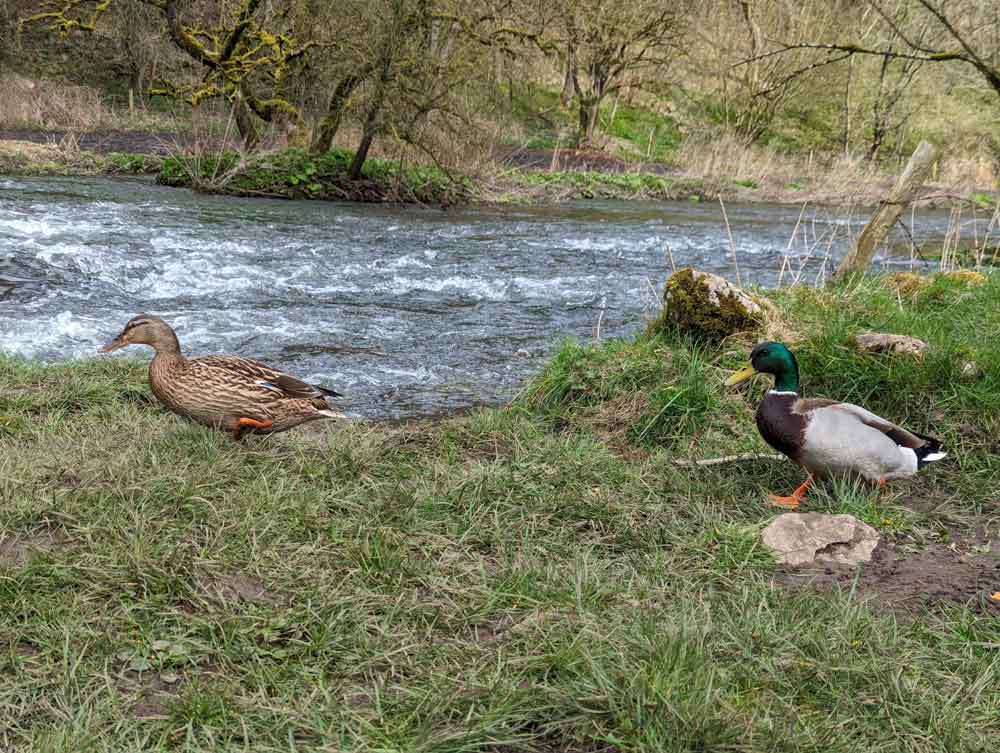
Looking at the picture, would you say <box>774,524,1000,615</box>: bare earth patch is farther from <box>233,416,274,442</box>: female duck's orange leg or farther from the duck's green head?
<box>233,416,274,442</box>: female duck's orange leg

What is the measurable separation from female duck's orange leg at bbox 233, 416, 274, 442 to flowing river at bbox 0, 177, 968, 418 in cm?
137

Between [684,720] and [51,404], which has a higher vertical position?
[684,720]

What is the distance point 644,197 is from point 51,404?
555 inches

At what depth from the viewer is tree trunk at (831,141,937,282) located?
22.6 feet

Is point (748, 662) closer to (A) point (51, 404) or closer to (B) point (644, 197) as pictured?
(A) point (51, 404)

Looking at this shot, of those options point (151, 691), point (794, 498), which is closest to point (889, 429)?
point (794, 498)

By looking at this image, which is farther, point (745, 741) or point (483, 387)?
point (483, 387)

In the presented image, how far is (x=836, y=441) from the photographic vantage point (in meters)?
3.65

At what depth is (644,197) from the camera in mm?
17328

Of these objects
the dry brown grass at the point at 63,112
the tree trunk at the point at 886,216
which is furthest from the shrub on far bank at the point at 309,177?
the tree trunk at the point at 886,216

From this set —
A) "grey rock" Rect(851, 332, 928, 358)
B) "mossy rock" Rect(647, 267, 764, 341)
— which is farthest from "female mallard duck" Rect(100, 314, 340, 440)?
"grey rock" Rect(851, 332, 928, 358)

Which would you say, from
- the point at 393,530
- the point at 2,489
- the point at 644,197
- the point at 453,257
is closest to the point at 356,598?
the point at 393,530

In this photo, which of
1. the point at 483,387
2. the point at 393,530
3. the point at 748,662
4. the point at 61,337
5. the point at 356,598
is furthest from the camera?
the point at 61,337

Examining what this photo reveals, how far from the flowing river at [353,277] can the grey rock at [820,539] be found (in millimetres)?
2536
